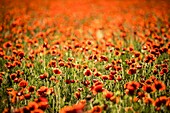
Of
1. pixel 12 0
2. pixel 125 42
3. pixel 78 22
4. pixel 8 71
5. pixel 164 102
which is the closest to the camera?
pixel 164 102

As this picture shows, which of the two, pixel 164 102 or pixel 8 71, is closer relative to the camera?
pixel 164 102

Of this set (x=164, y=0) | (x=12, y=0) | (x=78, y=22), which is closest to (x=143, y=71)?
(x=78, y=22)

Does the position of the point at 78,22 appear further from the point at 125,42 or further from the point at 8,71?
the point at 8,71

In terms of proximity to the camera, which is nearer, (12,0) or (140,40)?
(140,40)

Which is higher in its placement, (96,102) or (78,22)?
(78,22)

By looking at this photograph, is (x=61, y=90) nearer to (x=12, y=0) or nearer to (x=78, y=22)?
(x=78, y=22)

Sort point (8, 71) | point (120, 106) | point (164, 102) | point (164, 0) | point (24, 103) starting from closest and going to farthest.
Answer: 1. point (164, 102)
2. point (120, 106)
3. point (24, 103)
4. point (8, 71)
5. point (164, 0)

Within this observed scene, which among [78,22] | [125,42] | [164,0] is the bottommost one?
[125,42]

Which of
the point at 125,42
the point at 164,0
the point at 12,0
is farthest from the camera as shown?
the point at 164,0

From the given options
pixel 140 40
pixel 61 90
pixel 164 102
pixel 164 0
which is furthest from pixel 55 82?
pixel 164 0
